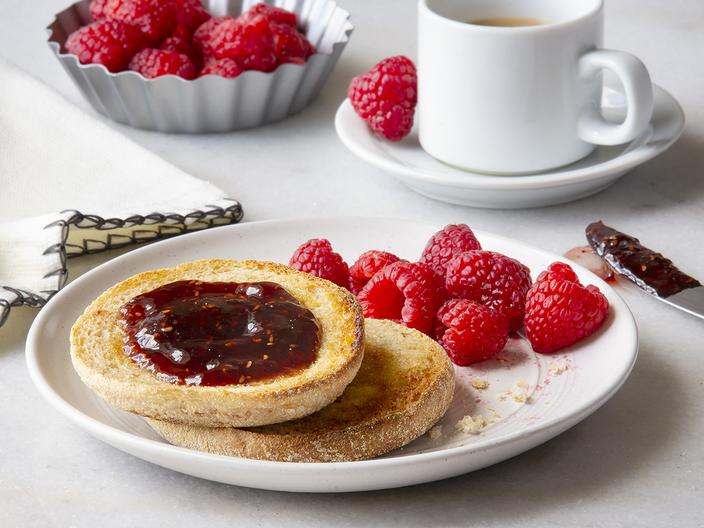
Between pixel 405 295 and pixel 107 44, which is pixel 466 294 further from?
pixel 107 44

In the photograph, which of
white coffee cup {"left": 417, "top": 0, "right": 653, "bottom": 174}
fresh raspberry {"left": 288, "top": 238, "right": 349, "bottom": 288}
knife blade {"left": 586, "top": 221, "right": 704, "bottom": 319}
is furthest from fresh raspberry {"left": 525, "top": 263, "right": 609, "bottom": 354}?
white coffee cup {"left": 417, "top": 0, "right": 653, "bottom": 174}

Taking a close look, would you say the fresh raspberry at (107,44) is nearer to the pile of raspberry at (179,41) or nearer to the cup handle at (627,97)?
the pile of raspberry at (179,41)

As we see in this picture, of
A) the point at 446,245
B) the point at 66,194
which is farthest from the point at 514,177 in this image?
the point at 66,194

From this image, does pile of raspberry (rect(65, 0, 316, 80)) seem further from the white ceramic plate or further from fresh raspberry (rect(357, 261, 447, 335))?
fresh raspberry (rect(357, 261, 447, 335))

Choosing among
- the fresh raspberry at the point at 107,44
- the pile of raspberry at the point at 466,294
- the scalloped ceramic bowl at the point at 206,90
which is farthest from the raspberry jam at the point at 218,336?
the fresh raspberry at the point at 107,44

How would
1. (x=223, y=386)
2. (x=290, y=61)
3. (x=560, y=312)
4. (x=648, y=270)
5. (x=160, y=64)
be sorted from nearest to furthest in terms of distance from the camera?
(x=223, y=386) < (x=560, y=312) < (x=648, y=270) < (x=160, y=64) < (x=290, y=61)

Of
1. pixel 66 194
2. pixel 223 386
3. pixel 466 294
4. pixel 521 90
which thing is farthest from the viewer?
pixel 66 194
